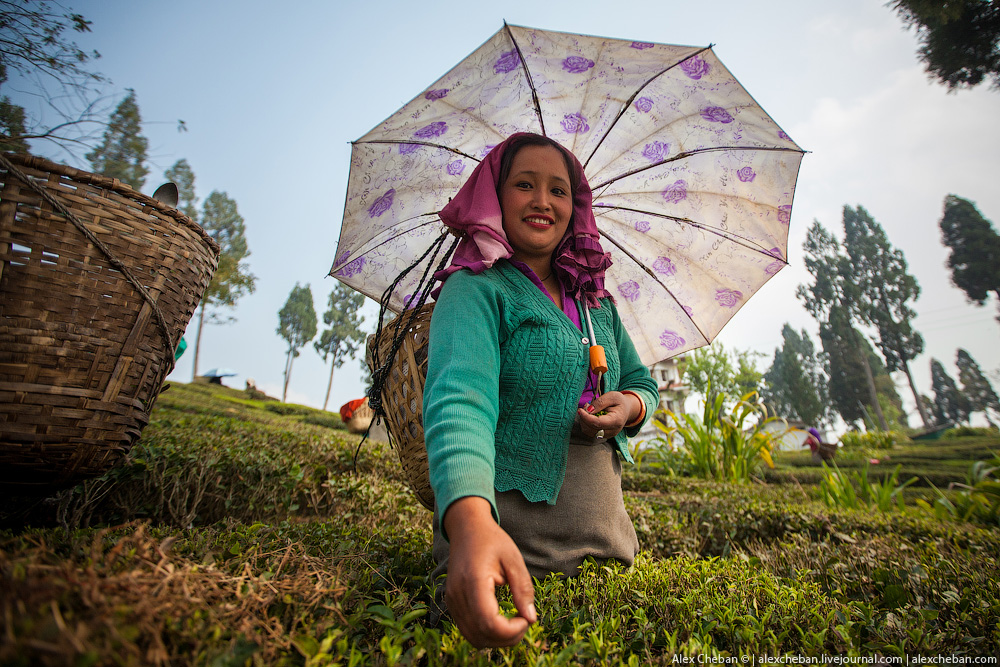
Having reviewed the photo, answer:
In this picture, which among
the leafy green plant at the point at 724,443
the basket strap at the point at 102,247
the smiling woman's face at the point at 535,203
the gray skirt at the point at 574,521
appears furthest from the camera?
the leafy green plant at the point at 724,443

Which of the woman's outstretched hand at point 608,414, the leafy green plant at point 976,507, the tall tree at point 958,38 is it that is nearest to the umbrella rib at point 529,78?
the woman's outstretched hand at point 608,414

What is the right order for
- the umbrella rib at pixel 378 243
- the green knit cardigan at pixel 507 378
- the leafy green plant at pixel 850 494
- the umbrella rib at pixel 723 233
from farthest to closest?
1. the leafy green plant at pixel 850 494
2. the umbrella rib at pixel 723 233
3. the umbrella rib at pixel 378 243
4. the green knit cardigan at pixel 507 378

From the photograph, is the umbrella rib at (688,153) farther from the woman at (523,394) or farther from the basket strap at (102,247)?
the basket strap at (102,247)

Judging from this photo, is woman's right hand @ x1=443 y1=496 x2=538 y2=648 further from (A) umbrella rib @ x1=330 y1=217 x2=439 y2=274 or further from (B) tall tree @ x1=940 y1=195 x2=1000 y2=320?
(B) tall tree @ x1=940 y1=195 x2=1000 y2=320

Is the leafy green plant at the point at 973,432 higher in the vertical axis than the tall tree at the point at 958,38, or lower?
lower

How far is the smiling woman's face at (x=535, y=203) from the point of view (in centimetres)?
183

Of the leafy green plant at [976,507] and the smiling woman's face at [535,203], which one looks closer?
the smiling woman's face at [535,203]

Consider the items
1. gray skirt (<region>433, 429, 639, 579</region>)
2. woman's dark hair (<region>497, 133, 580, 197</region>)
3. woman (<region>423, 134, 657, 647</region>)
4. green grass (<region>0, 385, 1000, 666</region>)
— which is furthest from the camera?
woman's dark hair (<region>497, 133, 580, 197</region>)

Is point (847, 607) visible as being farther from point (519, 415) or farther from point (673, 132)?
point (673, 132)

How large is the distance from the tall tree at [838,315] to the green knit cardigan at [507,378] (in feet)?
163

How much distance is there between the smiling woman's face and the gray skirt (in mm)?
733

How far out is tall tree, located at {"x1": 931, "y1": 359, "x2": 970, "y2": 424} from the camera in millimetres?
48031

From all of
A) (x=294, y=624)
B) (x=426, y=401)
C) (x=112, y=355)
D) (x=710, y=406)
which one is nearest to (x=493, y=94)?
(x=426, y=401)

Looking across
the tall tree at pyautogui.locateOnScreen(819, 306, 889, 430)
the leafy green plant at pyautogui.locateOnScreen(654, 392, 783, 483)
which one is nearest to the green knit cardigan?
the leafy green plant at pyautogui.locateOnScreen(654, 392, 783, 483)
